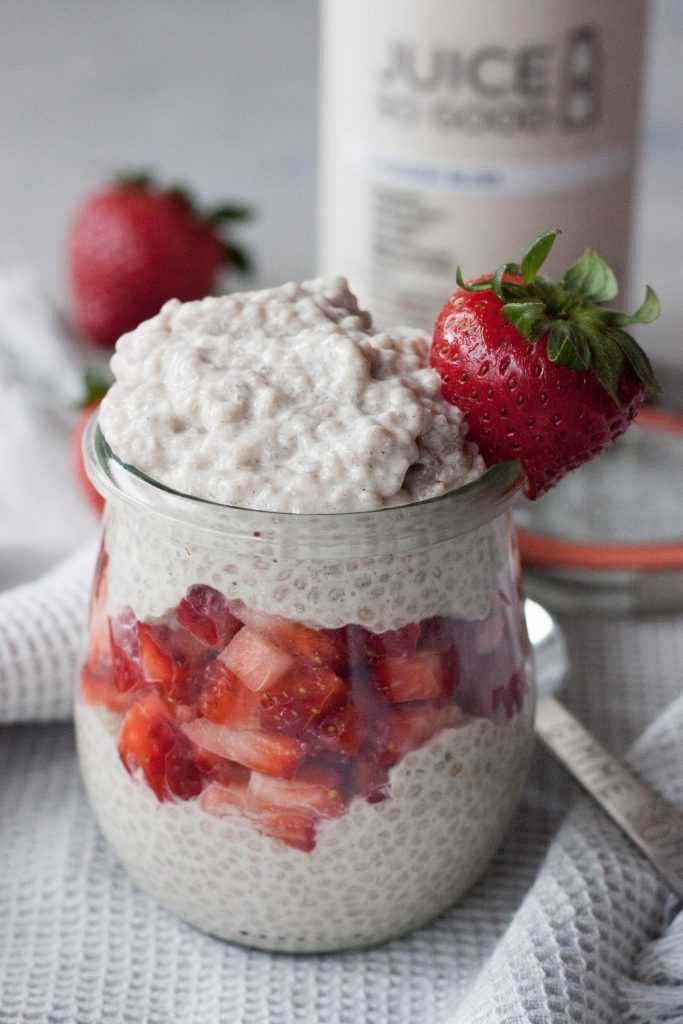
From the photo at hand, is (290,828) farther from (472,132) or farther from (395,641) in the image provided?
(472,132)

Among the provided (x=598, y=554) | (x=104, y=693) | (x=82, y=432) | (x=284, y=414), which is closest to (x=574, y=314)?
(x=284, y=414)

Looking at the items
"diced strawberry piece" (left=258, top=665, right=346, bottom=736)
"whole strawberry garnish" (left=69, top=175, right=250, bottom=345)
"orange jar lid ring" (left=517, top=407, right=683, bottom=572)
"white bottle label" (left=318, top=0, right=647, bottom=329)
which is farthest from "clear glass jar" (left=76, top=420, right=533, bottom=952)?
"whole strawberry garnish" (left=69, top=175, right=250, bottom=345)

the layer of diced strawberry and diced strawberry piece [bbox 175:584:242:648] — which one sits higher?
diced strawberry piece [bbox 175:584:242:648]

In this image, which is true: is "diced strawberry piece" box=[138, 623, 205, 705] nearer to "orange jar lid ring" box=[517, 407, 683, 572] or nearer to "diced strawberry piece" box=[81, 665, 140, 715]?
"diced strawberry piece" box=[81, 665, 140, 715]

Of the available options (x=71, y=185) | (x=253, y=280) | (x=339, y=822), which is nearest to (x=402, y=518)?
(x=339, y=822)

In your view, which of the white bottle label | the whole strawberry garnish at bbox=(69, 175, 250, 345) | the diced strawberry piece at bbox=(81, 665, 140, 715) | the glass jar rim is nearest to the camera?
the glass jar rim

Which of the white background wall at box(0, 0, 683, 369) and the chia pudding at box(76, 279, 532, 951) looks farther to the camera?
the white background wall at box(0, 0, 683, 369)
